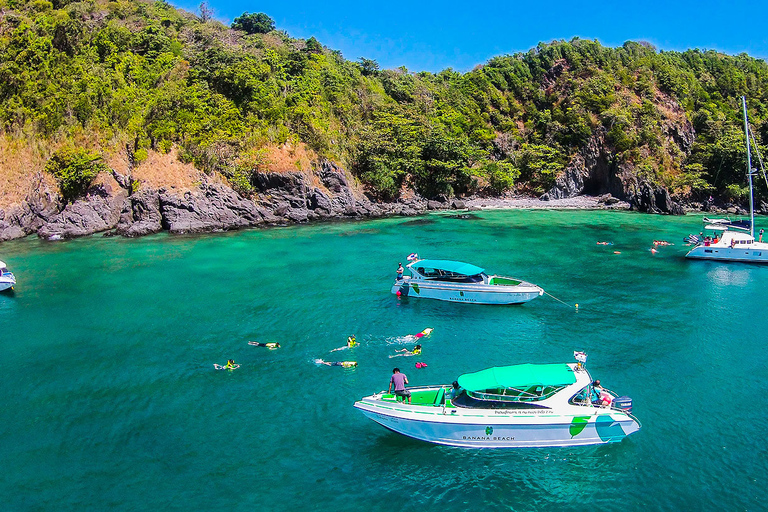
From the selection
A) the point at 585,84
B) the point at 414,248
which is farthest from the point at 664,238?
the point at 585,84

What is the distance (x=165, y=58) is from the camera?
88.4 metres

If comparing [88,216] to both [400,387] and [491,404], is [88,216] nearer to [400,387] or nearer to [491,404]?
[400,387]

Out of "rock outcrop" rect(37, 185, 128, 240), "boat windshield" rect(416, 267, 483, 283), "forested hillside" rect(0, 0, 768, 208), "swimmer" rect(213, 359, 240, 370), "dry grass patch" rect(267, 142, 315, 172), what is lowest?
"swimmer" rect(213, 359, 240, 370)

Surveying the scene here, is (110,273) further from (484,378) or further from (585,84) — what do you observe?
(585,84)

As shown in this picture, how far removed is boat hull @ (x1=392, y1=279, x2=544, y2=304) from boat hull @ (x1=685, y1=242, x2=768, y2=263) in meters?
24.8

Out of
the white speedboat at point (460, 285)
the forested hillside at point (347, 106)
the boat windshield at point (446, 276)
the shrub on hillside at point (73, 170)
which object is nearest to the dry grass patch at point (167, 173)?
the forested hillside at point (347, 106)

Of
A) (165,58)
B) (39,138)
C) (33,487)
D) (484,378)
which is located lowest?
(33,487)

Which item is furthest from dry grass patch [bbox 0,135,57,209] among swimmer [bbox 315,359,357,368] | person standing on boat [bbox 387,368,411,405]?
person standing on boat [bbox 387,368,411,405]

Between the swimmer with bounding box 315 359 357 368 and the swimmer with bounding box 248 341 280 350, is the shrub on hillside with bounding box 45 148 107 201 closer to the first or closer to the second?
the swimmer with bounding box 248 341 280 350

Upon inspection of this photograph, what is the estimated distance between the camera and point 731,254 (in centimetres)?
5219

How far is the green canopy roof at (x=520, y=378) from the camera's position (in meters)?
22.0

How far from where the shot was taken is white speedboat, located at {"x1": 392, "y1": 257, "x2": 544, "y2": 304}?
3872cm

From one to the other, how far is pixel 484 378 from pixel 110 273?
Result: 3776 cm

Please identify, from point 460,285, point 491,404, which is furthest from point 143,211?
point 491,404
